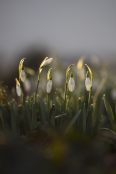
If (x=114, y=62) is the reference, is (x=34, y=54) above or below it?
above

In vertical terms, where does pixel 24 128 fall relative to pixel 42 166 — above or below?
below

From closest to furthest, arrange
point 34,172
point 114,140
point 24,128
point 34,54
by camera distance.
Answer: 1. point 34,172
2. point 114,140
3. point 24,128
4. point 34,54

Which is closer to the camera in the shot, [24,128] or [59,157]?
[59,157]

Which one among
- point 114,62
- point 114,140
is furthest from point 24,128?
point 114,62

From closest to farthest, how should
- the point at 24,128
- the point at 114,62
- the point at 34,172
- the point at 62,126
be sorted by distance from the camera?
1. the point at 34,172
2. the point at 62,126
3. the point at 24,128
4. the point at 114,62

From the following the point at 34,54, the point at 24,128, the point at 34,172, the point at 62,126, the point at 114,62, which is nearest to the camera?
the point at 34,172

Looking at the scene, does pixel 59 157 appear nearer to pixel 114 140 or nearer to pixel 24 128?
pixel 114 140

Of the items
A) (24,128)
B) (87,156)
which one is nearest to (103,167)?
(87,156)

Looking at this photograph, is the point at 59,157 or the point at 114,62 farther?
the point at 114,62

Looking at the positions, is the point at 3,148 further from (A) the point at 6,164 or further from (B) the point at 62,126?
(B) the point at 62,126
